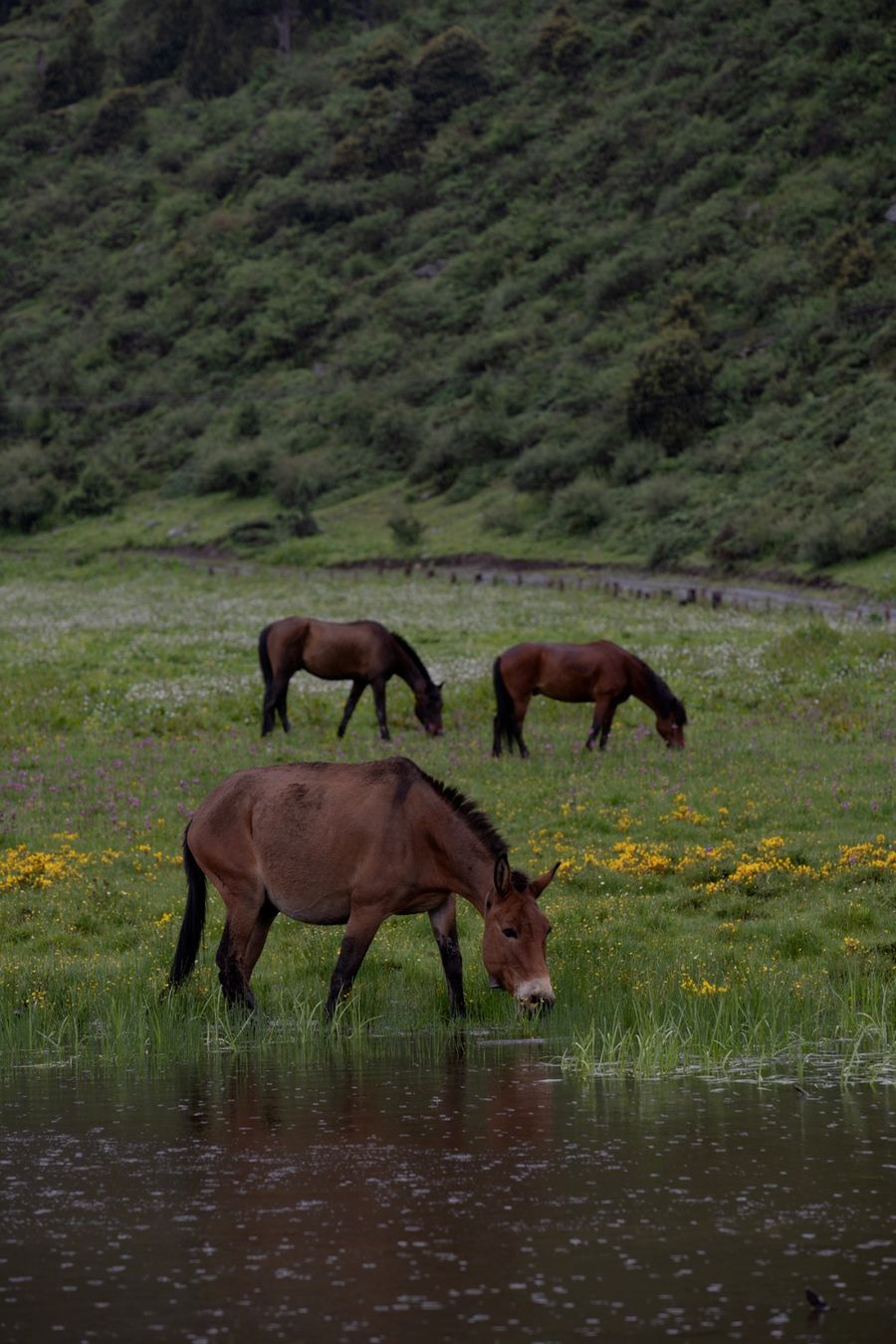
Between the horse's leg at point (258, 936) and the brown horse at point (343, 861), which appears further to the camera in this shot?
the horse's leg at point (258, 936)

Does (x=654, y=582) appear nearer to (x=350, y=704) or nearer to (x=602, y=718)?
(x=350, y=704)

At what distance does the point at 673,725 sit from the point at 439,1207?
17.7 meters

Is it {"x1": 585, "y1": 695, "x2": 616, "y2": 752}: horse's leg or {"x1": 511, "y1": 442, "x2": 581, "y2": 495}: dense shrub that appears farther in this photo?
{"x1": 511, "y1": 442, "x2": 581, "y2": 495}: dense shrub

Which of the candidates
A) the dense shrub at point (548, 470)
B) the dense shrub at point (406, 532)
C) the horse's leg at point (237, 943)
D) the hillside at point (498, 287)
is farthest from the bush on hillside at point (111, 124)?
the horse's leg at point (237, 943)

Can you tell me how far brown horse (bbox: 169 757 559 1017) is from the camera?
13.1 metres

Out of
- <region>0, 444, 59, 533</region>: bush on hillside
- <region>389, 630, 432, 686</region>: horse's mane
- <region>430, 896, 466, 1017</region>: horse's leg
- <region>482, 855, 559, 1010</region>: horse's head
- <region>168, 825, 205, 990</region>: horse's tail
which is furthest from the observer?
<region>0, 444, 59, 533</region>: bush on hillside

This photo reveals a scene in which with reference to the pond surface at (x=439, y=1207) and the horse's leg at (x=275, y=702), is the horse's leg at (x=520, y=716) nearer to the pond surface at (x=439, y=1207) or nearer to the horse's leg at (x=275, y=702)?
the horse's leg at (x=275, y=702)

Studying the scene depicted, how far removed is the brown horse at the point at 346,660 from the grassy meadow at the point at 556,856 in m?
0.61

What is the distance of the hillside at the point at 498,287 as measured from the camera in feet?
304

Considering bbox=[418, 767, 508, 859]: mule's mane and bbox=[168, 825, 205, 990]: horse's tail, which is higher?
bbox=[418, 767, 508, 859]: mule's mane

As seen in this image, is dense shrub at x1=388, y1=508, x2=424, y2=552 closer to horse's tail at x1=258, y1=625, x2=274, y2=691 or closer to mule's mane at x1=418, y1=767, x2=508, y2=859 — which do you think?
horse's tail at x1=258, y1=625, x2=274, y2=691

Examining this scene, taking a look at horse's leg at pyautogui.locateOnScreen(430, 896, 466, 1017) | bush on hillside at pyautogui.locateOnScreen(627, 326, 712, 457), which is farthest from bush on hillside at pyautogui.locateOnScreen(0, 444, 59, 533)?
horse's leg at pyautogui.locateOnScreen(430, 896, 466, 1017)

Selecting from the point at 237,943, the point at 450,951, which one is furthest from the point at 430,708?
the point at 450,951

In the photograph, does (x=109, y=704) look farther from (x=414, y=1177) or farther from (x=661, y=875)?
(x=414, y=1177)
